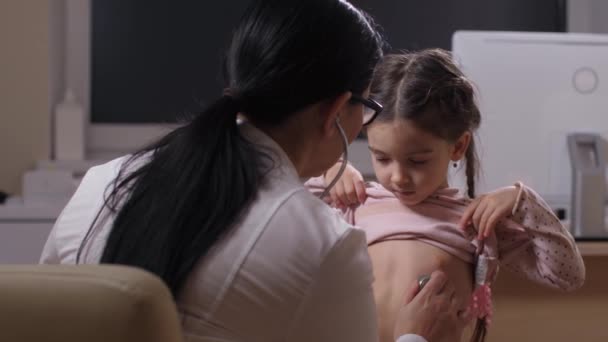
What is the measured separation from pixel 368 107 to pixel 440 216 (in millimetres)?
436

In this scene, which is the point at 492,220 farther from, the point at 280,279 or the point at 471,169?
the point at 280,279

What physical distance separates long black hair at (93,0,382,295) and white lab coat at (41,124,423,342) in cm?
2

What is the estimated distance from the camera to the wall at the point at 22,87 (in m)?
2.85

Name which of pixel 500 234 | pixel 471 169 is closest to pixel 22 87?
pixel 471 169

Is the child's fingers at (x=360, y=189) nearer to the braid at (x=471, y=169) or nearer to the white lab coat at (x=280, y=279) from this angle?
the braid at (x=471, y=169)

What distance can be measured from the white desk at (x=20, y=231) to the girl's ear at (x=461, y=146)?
144cm

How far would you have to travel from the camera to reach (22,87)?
2861mm

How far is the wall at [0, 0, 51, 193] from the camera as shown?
285cm

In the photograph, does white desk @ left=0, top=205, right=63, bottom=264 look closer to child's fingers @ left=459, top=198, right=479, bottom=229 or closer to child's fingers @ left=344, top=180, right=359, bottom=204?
child's fingers @ left=344, top=180, right=359, bottom=204

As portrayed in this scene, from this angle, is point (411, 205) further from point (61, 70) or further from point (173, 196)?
point (61, 70)

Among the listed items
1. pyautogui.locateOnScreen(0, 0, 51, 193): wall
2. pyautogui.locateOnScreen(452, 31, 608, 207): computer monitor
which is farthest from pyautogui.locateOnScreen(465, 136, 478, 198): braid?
pyautogui.locateOnScreen(0, 0, 51, 193): wall

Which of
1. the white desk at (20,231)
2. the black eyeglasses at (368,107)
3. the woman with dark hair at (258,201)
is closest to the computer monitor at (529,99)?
the black eyeglasses at (368,107)

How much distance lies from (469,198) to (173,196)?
79 cm

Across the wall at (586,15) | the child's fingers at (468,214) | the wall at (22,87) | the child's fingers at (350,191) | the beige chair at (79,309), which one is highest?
the beige chair at (79,309)
